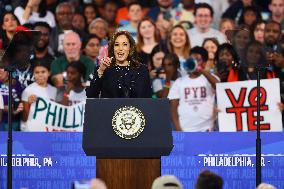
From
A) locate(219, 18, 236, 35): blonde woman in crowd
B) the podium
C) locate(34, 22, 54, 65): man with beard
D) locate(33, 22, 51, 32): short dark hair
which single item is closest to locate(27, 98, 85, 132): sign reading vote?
locate(34, 22, 54, 65): man with beard

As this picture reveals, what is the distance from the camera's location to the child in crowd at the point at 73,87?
1252 centimetres

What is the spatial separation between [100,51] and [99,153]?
5.14 m

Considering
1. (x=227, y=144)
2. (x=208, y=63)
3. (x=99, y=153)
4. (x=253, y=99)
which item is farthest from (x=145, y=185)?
(x=208, y=63)

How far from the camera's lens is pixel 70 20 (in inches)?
549

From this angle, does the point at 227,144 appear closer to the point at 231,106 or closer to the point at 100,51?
the point at 231,106

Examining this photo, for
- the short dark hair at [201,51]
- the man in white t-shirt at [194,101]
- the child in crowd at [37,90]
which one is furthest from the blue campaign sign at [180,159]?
the short dark hair at [201,51]

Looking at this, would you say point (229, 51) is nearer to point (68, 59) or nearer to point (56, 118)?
point (68, 59)

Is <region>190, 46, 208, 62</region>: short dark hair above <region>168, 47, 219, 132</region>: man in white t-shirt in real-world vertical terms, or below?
above

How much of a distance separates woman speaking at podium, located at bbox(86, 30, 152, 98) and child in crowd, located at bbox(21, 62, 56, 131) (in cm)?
347

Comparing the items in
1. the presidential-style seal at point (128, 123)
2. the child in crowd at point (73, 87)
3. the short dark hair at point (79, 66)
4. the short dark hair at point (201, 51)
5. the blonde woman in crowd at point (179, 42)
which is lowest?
the presidential-style seal at point (128, 123)

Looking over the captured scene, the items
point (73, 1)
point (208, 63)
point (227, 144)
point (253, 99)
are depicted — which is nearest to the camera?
point (227, 144)

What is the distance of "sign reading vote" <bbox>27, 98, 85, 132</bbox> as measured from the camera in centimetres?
1207

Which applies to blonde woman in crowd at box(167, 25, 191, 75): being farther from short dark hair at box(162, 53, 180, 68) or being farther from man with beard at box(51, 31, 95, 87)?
man with beard at box(51, 31, 95, 87)

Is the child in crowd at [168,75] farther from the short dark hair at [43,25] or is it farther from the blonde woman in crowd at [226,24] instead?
the short dark hair at [43,25]
